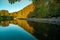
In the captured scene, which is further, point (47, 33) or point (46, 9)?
point (46, 9)

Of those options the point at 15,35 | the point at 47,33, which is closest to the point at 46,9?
the point at 47,33

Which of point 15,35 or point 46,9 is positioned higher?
point 46,9

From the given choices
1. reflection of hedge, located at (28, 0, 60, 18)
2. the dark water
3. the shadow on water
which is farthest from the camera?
reflection of hedge, located at (28, 0, 60, 18)

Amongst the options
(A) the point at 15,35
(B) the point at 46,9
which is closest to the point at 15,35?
(A) the point at 15,35

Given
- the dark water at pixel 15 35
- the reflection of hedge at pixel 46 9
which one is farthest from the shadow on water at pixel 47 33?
the reflection of hedge at pixel 46 9

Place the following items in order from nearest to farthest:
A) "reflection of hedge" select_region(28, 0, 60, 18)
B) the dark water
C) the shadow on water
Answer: the shadow on water
the dark water
"reflection of hedge" select_region(28, 0, 60, 18)

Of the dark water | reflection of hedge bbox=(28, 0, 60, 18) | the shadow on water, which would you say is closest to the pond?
the dark water

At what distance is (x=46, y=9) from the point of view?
1550 cm

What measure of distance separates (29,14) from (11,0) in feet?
19.7

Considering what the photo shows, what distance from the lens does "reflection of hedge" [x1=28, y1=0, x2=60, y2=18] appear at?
14.0m

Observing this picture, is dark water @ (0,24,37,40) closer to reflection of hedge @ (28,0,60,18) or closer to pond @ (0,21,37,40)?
pond @ (0,21,37,40)

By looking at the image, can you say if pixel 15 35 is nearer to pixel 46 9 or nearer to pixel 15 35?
pixel 15 35

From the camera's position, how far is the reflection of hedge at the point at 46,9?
14.0 m

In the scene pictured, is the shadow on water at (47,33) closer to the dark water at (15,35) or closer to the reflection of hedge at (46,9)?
the dark water at (15,35)
